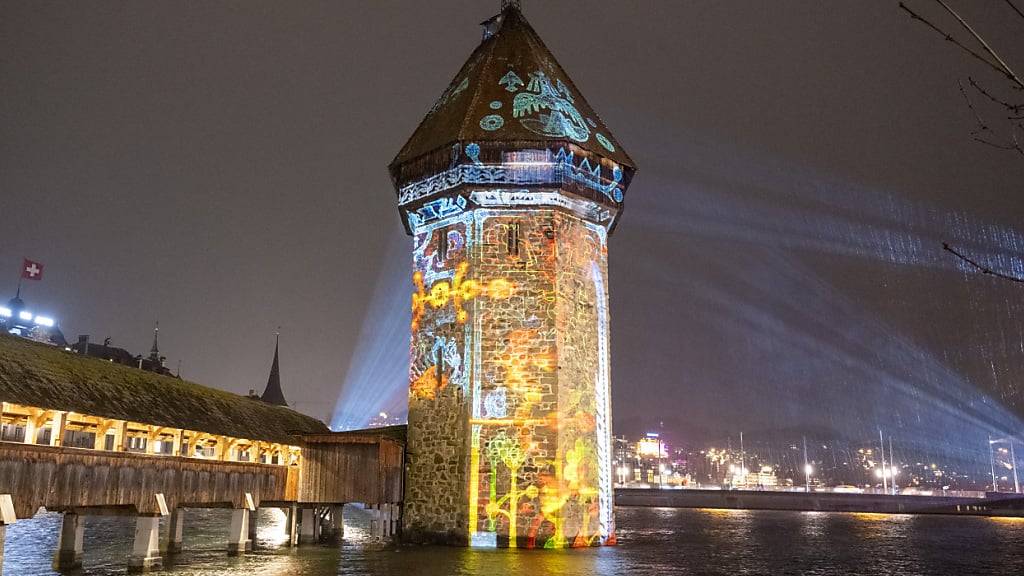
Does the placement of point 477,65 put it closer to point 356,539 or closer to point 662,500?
point 356,539

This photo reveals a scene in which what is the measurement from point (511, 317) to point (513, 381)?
211 centimetres

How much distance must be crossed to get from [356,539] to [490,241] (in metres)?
12.5

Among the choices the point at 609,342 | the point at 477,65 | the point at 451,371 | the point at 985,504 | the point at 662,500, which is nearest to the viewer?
the point at 451,371

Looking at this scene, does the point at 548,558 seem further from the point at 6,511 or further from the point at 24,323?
the point at 24,323

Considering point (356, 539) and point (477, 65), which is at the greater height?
point (477, 65)

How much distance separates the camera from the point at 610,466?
27.4 metres

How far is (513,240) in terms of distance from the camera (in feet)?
88.0

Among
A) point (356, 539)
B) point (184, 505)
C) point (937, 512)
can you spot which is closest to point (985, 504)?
point (937, 512)

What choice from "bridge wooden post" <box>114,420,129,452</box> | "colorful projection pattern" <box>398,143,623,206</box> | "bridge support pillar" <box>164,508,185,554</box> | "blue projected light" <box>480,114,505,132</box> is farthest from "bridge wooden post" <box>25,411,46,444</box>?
"blue projected light" <box>480,114,505,132</box>

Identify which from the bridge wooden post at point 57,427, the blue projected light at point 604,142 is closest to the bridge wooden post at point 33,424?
the bridge wooden post at point 57,427

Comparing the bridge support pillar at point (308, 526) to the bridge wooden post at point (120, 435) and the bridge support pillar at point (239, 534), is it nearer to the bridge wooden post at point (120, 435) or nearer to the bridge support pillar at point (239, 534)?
the bridge support pillar at point (239, 534)

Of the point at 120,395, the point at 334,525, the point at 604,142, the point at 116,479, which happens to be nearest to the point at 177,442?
the point at 120,395

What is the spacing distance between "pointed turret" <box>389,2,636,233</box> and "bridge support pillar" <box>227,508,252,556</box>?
11691 mm

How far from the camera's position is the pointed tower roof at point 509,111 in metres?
27.6
